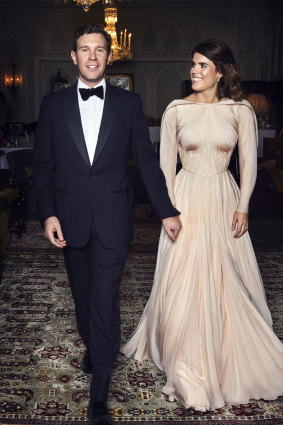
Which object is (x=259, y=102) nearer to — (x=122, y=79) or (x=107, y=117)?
(x=122, y=79)

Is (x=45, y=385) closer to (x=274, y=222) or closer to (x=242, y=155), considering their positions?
(x=242, y=155)

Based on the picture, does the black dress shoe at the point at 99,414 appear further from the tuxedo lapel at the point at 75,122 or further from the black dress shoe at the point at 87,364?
the tuxedo lapel at the point at 75,122

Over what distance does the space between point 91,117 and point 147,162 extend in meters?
0.32

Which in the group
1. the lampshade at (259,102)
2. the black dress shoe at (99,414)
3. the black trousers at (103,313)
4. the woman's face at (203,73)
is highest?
the lampshade at (259,102)

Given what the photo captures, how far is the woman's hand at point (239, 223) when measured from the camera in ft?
9.16

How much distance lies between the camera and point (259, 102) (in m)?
12.8

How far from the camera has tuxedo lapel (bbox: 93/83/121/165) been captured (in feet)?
7.72

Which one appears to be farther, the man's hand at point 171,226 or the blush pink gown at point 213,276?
the blush pink gown at point 213,276

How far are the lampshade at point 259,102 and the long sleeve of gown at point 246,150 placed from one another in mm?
10313

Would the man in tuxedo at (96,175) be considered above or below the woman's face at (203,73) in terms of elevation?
below

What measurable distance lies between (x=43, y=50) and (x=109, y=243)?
13195 millimetres

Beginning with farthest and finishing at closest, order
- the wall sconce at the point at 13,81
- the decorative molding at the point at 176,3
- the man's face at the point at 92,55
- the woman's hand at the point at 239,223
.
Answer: the wall sconce at the point at 13,81 → the decorative molding at the point at 176,3 → the woman's hand at the point at 239,223 → the man's face at the point at 92,55

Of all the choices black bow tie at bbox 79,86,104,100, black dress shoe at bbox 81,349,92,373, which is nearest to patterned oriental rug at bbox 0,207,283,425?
black dress shoe at bbox 81,349,92,373

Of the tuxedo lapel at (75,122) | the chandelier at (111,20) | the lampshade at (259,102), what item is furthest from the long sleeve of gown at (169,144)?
the lampshade at (259,102)
